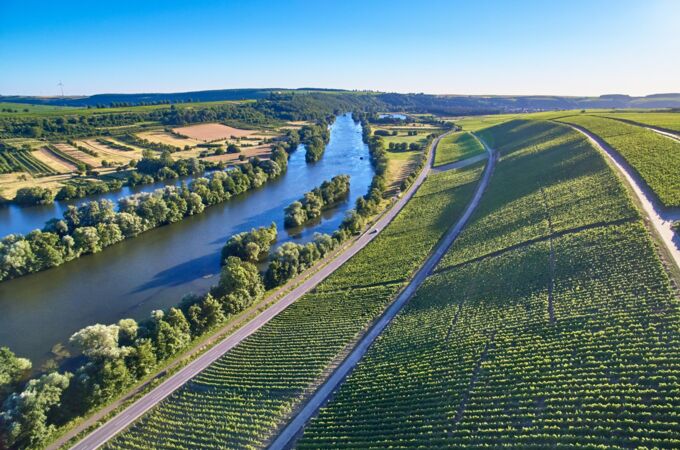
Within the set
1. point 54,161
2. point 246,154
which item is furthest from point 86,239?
point 246,154

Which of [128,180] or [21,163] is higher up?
[21,163]

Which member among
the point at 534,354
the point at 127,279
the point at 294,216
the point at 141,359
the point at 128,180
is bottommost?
the point at 127,279

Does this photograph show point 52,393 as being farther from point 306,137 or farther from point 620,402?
point 306,137

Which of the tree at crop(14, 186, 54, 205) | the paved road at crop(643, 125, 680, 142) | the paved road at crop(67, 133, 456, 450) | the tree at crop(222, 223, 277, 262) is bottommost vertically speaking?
the paved road at crop(67, 133, 456, 450)

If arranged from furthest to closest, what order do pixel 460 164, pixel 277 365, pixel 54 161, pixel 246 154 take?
Result: pixel 246 154 → pixel 54 161 → pixel 460 164 → pixel 277 365

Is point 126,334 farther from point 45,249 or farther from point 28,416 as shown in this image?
point 45,249

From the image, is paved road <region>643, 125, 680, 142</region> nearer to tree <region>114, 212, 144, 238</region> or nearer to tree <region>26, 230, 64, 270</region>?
tree <region>114, 212, 144, 238</region>

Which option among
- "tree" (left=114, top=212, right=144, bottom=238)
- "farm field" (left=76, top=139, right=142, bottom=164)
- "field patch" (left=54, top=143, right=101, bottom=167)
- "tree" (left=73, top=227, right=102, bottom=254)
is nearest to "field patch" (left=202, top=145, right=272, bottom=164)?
"farm field" (left=76, top=139, right=142, bottom=164)
